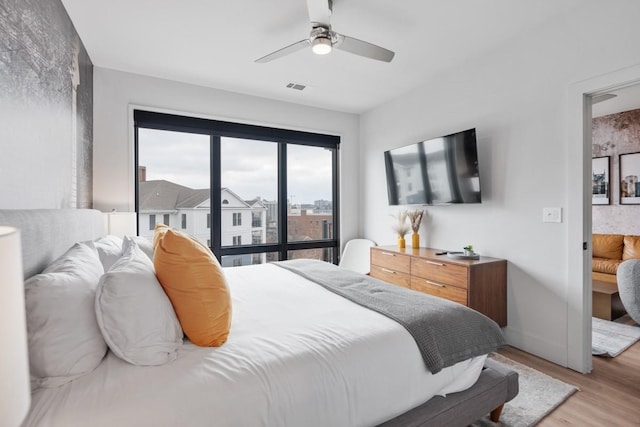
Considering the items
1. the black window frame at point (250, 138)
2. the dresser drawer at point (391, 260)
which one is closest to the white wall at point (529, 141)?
the dresser drawer at point (391, 260)

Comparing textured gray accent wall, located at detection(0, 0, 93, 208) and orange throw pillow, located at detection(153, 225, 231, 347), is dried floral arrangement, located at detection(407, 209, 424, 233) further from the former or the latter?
textured gray accent wall, located at detection(0, 0, 93, 208)

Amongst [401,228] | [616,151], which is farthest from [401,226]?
[616,151]

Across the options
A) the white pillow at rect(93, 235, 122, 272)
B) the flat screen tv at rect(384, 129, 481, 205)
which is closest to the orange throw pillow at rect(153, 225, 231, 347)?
the white pillow at rect(93, 235, 122, 272)

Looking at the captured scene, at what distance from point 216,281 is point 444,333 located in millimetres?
1039

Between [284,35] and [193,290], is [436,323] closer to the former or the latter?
[193,290]

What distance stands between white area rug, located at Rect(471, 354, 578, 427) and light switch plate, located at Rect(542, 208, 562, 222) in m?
1.14

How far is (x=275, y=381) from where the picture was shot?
1.06 metres

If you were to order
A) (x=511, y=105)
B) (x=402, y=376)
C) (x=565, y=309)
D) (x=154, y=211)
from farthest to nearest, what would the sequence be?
1. (x=154, y=211)
2. (x=511, y=105)
3. (x=565, y=309)
4. (x=402, y=376)

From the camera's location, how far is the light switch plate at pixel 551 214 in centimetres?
241

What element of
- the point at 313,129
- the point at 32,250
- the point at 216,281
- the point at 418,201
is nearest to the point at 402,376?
the point at 216,281

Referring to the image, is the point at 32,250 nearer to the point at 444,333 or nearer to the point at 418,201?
the point at 444,333

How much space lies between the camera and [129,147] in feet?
10.7

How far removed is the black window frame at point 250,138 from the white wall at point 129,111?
8 cm

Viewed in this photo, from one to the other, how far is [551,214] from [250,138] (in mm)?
3185
